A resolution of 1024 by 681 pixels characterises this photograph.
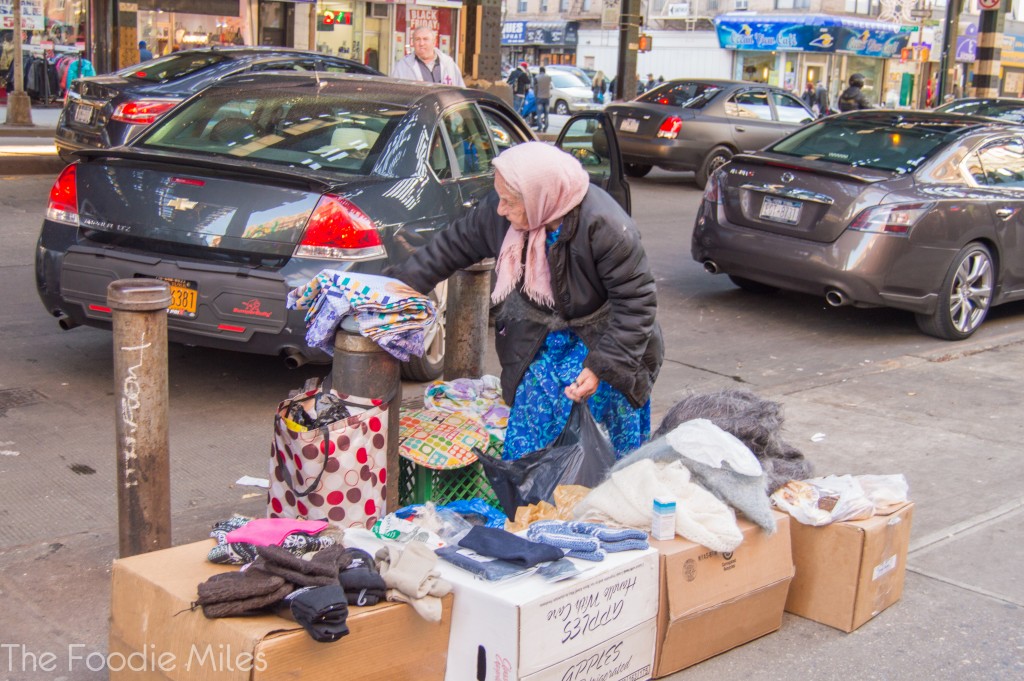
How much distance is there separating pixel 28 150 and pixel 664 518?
13293 millimetres

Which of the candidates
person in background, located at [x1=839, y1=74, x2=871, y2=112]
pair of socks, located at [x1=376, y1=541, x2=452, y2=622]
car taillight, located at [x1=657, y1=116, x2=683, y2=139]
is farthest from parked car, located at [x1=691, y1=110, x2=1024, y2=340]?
person in background, located at [x1=839, y1=74, x2=871, y2=112]

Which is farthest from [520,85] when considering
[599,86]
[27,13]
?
[27,13]

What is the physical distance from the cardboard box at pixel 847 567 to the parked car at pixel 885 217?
13.7ft

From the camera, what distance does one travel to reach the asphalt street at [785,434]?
12.7 feet

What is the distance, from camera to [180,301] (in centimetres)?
557

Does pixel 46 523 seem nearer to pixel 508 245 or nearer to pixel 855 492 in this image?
pixel 508 245

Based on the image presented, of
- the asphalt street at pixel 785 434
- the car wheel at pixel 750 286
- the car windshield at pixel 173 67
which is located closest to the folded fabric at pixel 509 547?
A: the asphalt street at pixel 785 434

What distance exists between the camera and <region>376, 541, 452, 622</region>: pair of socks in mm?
3139

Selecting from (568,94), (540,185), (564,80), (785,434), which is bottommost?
(785,434)

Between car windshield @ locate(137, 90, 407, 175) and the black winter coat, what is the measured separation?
1.88 metres

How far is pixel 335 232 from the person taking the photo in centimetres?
559

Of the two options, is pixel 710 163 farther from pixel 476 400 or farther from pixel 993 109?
pixel 476 400

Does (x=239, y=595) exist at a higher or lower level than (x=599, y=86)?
lower

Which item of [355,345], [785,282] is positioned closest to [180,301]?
[355,345]
